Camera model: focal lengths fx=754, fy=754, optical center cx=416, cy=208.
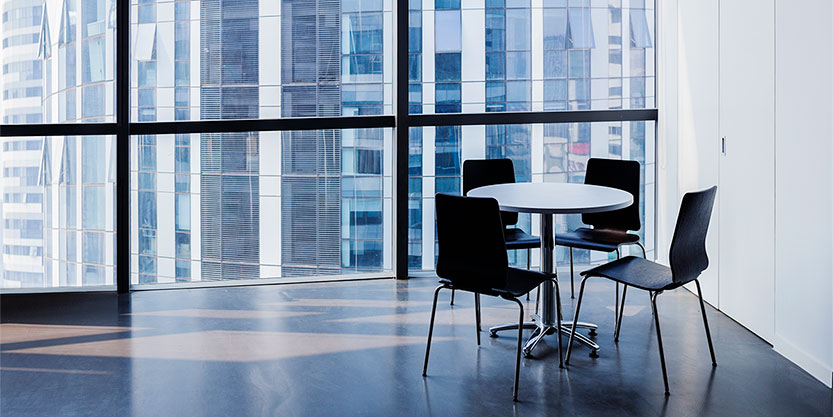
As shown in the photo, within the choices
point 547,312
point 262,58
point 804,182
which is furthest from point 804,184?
point 262,58

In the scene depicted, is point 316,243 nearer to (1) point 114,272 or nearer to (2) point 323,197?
(2) point 323,197

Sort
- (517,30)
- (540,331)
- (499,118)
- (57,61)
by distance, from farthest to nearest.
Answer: (517,30)
(499,118)
(57,61)
(540,331)

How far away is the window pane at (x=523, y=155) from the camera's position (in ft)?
18.8

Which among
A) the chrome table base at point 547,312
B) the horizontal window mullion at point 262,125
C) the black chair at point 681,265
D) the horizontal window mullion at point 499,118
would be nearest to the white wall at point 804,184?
the black chair at point 681,265

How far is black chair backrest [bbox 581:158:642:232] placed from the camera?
469cm

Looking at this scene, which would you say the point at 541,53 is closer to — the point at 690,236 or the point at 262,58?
the point at 262,58

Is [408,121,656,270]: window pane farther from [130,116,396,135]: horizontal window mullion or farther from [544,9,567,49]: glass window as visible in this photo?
[544,9,567,49]: glass window

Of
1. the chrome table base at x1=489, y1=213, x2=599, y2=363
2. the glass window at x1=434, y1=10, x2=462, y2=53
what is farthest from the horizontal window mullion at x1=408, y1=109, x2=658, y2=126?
the chrome table base at x1=489, y1=213, x2=599, y2=363

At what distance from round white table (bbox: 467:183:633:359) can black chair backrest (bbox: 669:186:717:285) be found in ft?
1.28

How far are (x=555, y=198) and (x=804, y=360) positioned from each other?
145cm

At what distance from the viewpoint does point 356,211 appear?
18.7 ft

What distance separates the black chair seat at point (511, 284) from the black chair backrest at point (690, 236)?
0.64m

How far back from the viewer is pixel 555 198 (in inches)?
159

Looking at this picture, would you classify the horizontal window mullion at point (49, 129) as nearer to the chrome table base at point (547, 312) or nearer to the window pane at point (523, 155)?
the window pane at point (523, 155)
